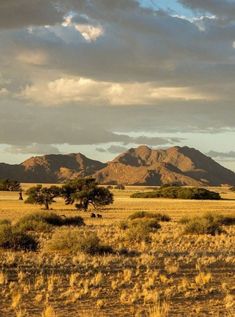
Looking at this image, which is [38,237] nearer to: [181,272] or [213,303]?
[181,272]

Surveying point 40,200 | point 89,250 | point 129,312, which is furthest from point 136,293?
point 40,200

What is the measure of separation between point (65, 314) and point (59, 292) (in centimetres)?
248

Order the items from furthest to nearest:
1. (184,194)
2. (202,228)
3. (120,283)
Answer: (184,194)
(202,228)
(120,283)

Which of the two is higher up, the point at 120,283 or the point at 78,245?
the point at 78,245

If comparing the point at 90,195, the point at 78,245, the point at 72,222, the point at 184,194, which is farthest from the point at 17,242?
the point at 184,194

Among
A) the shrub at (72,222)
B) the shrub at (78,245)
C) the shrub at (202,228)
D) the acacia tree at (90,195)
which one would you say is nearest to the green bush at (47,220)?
the shrub at (72,222)

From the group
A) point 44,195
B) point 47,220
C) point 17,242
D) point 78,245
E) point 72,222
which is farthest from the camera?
point 44,195

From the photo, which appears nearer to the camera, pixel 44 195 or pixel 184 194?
pixel 44 195

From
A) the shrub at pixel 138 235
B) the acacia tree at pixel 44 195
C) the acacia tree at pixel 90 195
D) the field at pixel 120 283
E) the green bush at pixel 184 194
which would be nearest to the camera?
the field at pixel 120 283

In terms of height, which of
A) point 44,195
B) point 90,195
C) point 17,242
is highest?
point 90,195

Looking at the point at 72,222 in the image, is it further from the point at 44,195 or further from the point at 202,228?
the point at 44,195

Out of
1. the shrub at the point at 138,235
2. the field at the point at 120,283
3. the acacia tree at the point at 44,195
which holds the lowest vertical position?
the field at the point at 120,283

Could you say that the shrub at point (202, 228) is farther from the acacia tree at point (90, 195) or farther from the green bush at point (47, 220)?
the acacia tree at point (90, 195)

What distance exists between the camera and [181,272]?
18.9m
